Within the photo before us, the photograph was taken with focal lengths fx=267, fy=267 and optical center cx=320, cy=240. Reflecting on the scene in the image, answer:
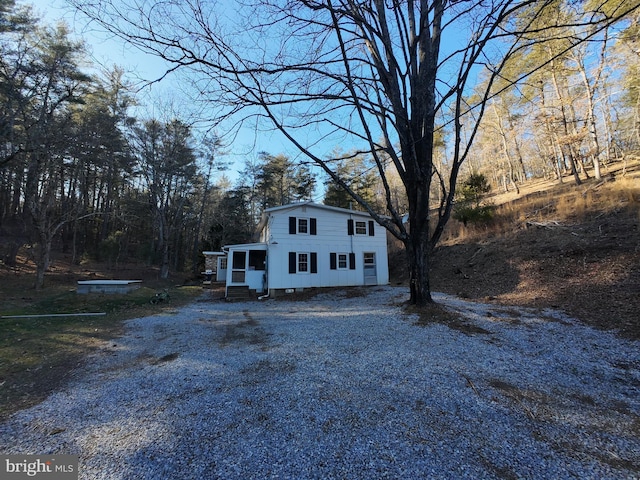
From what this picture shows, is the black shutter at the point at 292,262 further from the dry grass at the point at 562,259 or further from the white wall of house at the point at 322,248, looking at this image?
the dry grass at the point at 562,259

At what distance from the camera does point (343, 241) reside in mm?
14781

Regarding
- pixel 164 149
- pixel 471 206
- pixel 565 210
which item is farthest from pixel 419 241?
pixel 164 149

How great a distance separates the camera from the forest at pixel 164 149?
1154 centimetres

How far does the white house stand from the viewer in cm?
1338

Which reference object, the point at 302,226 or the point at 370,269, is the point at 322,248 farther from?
the point at 370,269

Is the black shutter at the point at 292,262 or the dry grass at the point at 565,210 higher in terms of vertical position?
the dry grass at the point at 565,210

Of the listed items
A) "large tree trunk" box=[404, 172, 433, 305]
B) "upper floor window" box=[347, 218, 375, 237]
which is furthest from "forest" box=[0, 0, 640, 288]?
"upper floor window" box=[347, 218, 375, 237]

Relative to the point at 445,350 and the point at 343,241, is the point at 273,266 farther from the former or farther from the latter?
the point at 445,350

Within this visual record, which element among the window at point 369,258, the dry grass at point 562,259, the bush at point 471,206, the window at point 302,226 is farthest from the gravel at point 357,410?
the bush at point 471,206

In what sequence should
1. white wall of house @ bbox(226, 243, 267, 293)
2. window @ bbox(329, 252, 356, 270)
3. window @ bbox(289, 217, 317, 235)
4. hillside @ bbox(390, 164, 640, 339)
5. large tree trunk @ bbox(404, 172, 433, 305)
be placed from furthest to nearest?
1. window @ bbox(329, 252, 356, 270)
2. window @ bbox(289, 217, 317, 235)
3. white wall of house @ bbox(226, 243, 267, 293)
4. large tree trunk @ bbox(404, 172, 433, 305)
5. hillside @ bbox(390, 164, 640, 339)

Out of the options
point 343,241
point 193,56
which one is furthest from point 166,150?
point 193,56

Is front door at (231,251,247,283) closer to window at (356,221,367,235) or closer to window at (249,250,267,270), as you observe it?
window at (249,250,267,270)

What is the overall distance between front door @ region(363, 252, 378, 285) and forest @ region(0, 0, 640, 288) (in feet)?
17.8

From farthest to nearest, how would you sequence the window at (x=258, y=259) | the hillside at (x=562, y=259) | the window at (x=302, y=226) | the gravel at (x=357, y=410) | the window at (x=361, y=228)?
the window at (x=258, y=259)
the window at (x=361, y=228)
the window at (x=302, y=226)
the hillside at (x=562, y=259)
the gravel at (x=357, y=410)
